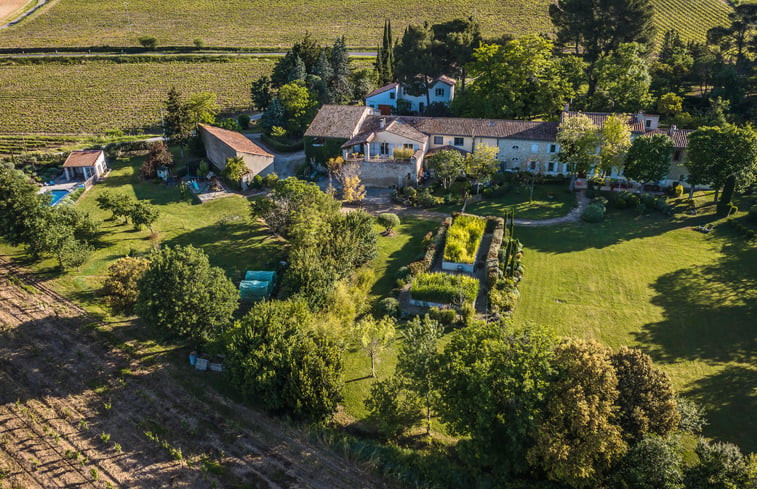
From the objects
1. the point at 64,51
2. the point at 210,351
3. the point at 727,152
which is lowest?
the point at 210,351

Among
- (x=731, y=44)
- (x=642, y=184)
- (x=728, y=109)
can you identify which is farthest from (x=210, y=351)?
(x=731, y=44)

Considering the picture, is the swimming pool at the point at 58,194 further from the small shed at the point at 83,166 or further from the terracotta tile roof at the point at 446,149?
the terracotta tile roof at the point at 446,149

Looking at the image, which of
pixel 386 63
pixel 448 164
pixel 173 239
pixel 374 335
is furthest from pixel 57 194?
pixel 386 63

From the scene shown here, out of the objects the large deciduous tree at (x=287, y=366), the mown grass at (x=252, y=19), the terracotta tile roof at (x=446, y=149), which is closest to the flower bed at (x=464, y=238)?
the terracotta tile roof at (x=446, y=149)

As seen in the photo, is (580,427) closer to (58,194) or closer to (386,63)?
(58,194)

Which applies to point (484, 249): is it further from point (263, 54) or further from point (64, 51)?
point (64, 51)

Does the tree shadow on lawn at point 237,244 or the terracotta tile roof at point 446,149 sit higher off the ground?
the terracotta tile roof at point 446,149

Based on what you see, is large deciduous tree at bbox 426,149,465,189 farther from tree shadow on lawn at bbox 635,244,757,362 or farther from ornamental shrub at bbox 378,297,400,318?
tree shadow on lawn at bbox 635,244,757,362
